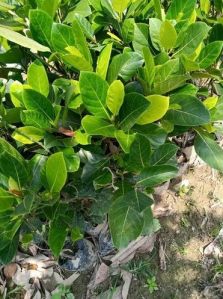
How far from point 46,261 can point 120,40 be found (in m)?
1.17

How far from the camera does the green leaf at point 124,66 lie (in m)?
1.25

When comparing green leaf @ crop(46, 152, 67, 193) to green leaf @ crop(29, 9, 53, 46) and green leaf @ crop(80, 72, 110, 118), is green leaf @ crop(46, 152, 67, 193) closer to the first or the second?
green leaf @ crop(80, 72, 110, 118)

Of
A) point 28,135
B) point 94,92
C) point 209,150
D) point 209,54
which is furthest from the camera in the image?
point 209,150

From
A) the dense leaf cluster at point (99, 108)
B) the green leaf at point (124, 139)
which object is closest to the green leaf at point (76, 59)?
the dense leaf cluster at point (99, 108)

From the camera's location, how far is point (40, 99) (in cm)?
124

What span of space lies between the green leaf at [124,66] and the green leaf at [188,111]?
0.17 m

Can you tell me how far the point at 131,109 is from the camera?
1.22 meters

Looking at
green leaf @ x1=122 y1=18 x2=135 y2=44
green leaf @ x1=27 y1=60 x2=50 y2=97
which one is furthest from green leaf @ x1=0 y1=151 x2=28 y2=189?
green leaf @ x1=122 y1=18 x2=135 y2=44

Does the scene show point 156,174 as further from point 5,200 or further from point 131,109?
point 5,200

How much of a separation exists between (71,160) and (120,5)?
0.53 m

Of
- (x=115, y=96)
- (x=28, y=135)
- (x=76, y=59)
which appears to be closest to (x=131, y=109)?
(x=115, y=96)

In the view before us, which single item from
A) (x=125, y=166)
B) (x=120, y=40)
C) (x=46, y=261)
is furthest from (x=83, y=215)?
(x=120, y=40)

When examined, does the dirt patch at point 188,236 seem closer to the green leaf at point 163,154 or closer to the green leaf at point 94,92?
the green leaf at point 163,154

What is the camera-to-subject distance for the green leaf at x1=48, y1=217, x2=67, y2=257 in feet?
4.68
